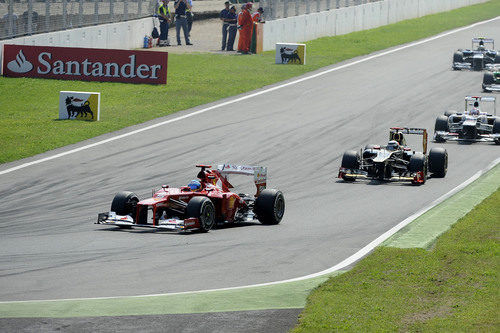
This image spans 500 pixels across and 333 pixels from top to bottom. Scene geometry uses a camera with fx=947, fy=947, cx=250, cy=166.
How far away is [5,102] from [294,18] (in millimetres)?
21301

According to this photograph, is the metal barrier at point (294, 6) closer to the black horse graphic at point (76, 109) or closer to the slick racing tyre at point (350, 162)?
the black horse graphic at point (76, 109)

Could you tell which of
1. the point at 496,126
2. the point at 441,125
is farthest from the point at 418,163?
the point at 496,126

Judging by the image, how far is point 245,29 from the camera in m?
47.0

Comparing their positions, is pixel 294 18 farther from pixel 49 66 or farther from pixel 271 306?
pixel 271 306

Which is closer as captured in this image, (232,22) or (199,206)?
(199,206)

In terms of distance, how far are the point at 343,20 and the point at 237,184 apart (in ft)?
117

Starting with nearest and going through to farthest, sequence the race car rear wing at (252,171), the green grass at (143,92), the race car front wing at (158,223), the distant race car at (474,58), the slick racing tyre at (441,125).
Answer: the race car front wing at (158,223) → the race car rear wing at (252,171) → the green grass at (143,92) → the slick racing tyre at (441,125) → the distant race car at (474,58)

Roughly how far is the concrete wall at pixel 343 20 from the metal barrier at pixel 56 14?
304 inches

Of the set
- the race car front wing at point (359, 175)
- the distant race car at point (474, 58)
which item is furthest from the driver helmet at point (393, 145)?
the distant race car at point (474, 58)

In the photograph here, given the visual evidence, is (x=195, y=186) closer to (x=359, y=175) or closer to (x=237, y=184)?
(x=237, y=184)

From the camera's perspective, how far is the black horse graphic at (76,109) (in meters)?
31.4

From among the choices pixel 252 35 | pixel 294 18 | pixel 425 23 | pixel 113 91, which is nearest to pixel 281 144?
pixel 113 91

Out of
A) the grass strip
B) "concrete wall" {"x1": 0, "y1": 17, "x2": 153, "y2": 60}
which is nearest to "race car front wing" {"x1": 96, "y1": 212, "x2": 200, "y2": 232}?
the grass strip

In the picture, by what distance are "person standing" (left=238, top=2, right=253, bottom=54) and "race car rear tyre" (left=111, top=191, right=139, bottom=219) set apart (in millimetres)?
29868
